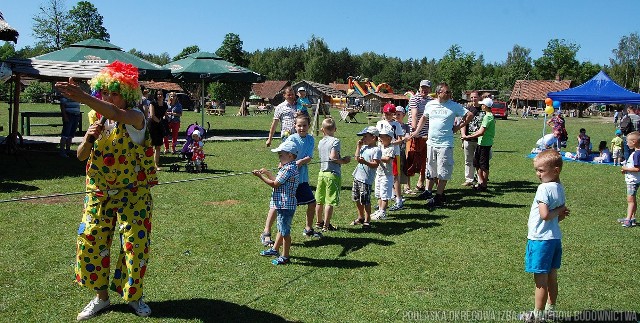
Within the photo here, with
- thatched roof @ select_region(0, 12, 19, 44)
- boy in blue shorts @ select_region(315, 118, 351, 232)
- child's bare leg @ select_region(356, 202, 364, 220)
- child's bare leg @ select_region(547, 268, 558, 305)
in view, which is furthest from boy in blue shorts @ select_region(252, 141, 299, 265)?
thatched roof @ select_region(0, 12, 19, 44)

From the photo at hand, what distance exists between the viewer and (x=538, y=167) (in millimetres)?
4418

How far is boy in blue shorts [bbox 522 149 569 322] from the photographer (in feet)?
14.3

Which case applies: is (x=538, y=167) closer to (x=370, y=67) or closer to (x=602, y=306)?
(x=602, y=306)

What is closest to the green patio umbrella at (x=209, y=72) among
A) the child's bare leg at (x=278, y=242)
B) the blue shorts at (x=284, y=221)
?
the child's bare leg at (x=278, y=242)

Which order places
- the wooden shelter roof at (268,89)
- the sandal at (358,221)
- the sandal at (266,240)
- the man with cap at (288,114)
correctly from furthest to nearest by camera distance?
the wooden shelter roof at (268,89), the man with cap at (288,114), the sandal at (358,221), the sandal at (266,240)

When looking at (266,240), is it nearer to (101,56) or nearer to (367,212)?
(367,212)

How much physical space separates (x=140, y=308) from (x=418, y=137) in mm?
6682

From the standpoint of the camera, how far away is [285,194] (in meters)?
5.85

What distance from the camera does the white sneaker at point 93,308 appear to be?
4.33 metres

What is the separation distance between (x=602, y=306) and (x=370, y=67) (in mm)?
122423

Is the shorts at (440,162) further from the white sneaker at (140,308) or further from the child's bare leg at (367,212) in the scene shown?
the white sneaker at (140,308)

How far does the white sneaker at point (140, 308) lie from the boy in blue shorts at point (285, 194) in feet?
5.49

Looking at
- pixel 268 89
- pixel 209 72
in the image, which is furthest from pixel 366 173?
pixel 268 89

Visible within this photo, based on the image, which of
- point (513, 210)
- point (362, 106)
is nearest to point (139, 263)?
point (513, 210)
